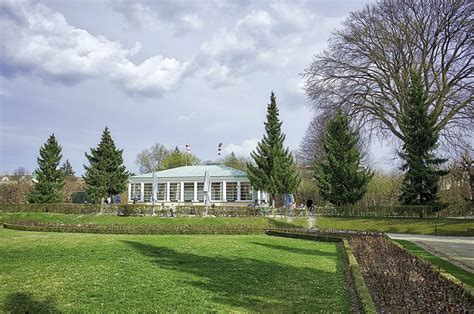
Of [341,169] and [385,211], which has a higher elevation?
[341,169]

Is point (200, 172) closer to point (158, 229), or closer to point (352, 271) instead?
point (158, 229)

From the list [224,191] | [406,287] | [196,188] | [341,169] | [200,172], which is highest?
[200,172]

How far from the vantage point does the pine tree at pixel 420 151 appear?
87.8 feet

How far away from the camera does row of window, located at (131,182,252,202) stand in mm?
41750

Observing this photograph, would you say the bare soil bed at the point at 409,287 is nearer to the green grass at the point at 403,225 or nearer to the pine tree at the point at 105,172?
the green grass at the point at 403,225

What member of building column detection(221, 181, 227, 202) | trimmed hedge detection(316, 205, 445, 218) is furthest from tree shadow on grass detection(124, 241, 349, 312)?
building column detection(221, 181, 227, 202)

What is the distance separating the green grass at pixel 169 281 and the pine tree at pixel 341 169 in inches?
759

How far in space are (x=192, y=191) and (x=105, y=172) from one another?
939 centimetres

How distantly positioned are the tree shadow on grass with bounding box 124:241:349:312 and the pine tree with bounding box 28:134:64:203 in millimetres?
34119

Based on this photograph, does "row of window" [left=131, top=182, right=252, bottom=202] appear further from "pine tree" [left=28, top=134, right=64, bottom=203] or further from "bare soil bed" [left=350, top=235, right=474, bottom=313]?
"bare soil bed" [left=350, top=235, right=474, bottom=313]

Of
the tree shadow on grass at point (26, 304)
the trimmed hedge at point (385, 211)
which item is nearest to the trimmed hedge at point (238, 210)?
the trimmed hedge at point (385, 211)

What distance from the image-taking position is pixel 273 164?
119 ft

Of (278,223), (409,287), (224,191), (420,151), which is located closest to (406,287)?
(409,287)

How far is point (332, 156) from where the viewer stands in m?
31.8
